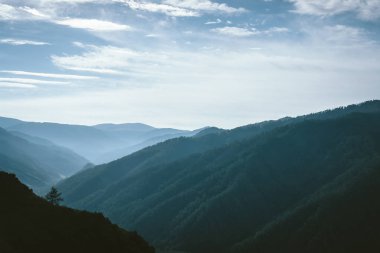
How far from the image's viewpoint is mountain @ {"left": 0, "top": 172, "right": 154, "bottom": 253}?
295 ft

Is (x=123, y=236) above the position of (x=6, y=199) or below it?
below

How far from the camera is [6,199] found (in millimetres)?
107000

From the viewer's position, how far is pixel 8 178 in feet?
381

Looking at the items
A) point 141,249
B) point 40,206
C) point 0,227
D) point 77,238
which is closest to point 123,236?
point 141,249

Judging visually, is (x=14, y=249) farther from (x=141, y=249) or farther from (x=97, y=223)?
(x=141, y=249)

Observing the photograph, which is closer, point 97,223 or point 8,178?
point 97,223

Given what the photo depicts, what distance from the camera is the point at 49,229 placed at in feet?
318

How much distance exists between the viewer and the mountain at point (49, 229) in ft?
295

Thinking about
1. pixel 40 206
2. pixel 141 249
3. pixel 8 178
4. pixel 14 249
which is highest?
pixel 8 178

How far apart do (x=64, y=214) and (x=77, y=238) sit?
36.2 feet

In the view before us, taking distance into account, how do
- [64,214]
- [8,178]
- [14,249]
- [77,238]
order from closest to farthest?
[14,249]
[77,238]
[64,214]
[8,178]

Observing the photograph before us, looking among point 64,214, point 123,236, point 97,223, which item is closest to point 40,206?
point 64,214

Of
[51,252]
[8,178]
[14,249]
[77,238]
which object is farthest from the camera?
[8,178]

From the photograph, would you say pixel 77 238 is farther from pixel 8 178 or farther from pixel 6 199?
pixel 8 178
